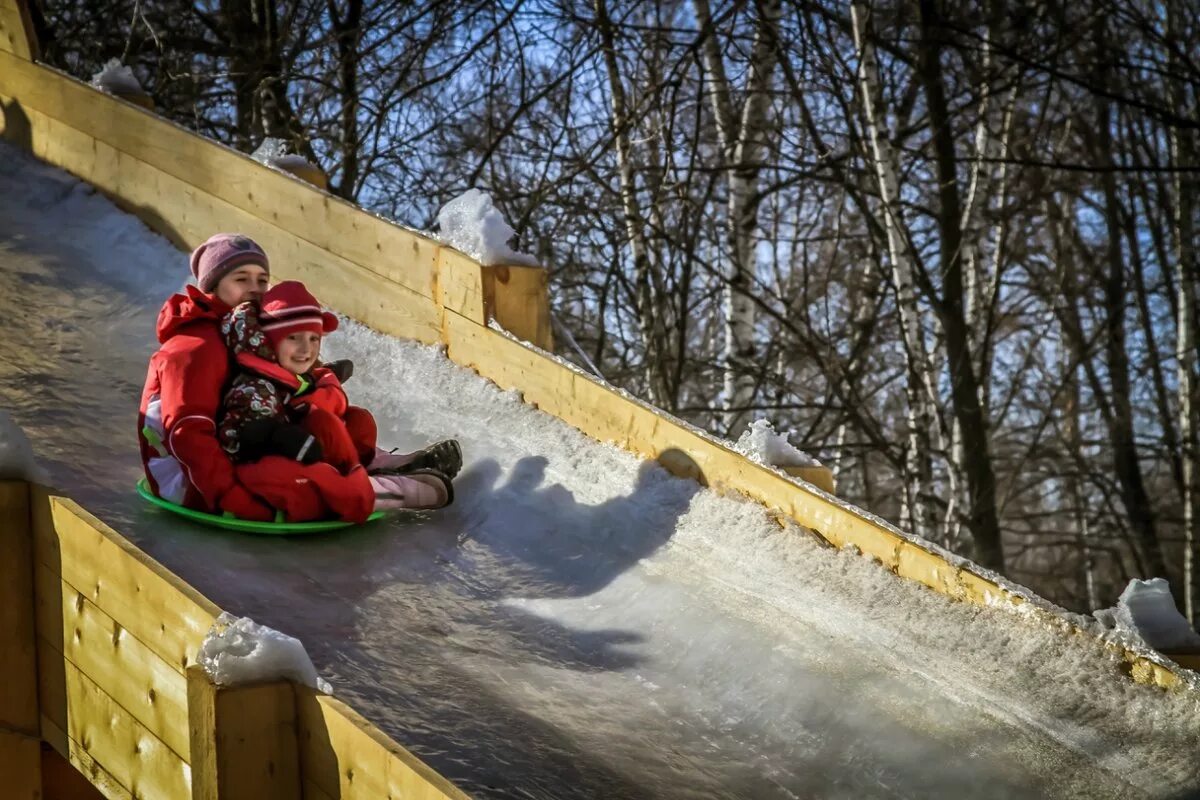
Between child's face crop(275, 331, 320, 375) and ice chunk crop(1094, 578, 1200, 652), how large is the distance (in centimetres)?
199

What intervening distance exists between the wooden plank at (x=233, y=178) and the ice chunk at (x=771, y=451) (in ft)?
4.68

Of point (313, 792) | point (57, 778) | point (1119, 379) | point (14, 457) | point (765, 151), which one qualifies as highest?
point (765, 151)

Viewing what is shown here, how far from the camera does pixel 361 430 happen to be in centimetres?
371

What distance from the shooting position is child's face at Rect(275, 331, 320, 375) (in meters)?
3.42

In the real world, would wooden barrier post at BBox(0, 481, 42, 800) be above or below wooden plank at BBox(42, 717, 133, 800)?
above

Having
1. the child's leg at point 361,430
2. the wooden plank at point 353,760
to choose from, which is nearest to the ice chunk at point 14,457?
the child's leg at point 361,430

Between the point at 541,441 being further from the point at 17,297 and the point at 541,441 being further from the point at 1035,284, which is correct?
the point at 1035,284

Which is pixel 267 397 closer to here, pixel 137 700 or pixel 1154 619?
pixel 137 700

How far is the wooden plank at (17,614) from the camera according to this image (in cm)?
283

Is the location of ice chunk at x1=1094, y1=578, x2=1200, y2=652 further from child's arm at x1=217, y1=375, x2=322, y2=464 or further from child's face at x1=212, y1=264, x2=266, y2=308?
child's face at x1=212, y1=264, x2=266, y2=308

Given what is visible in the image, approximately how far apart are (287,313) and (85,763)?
119cm

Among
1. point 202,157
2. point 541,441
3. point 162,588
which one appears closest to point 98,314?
point 202,157

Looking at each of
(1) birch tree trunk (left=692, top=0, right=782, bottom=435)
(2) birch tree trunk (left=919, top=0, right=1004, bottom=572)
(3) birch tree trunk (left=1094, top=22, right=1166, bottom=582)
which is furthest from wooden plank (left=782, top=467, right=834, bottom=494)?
(3) birch tree trunk (left=1094, top=22, right=1166, bottom=582)

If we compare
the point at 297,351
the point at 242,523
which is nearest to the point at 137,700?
the point at 242,523
